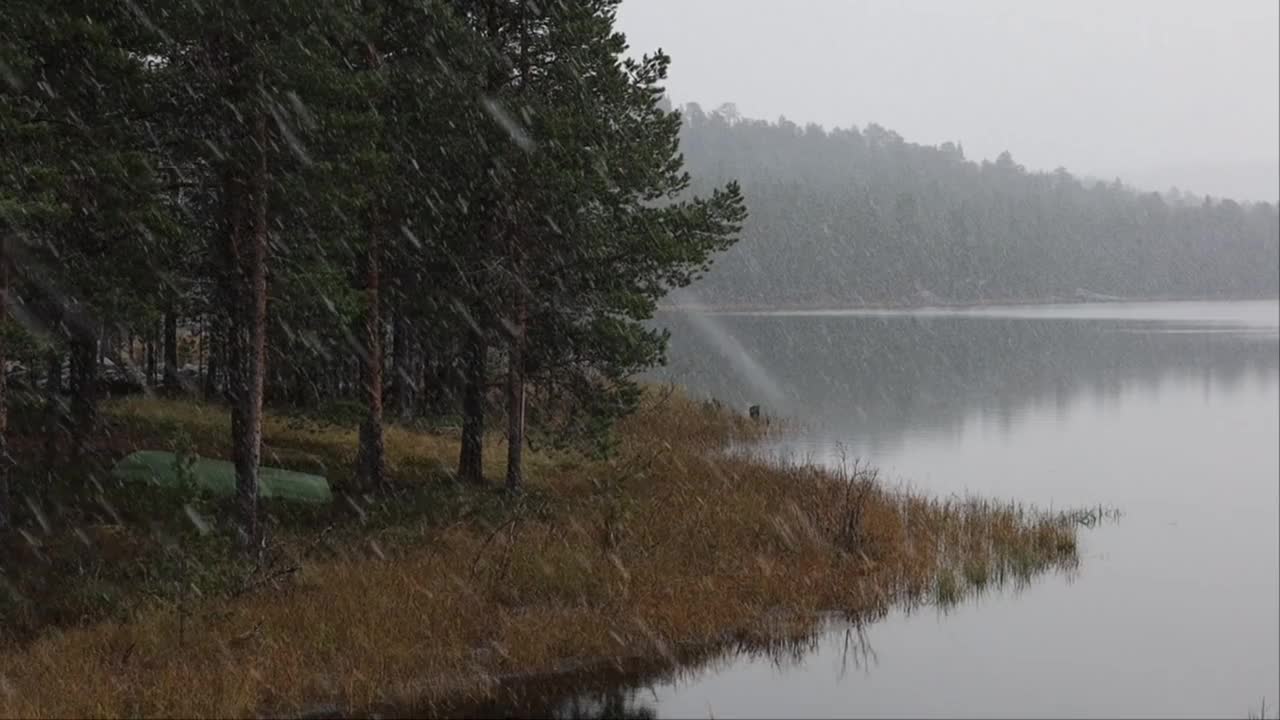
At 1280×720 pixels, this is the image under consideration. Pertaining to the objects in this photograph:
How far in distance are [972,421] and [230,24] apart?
112 ft

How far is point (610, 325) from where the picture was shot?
18.0 metres

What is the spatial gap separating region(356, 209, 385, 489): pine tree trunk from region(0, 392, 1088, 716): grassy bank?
0.61m

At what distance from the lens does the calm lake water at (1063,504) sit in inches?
484

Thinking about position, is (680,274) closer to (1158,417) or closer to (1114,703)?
(1114,703)

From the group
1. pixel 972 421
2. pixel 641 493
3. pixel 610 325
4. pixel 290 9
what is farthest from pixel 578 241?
pixel 972 421

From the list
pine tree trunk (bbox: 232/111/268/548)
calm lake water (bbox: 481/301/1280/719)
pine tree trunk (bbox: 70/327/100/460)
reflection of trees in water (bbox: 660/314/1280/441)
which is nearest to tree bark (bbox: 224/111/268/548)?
pine tree trunk (bbox: 232/111/268/548)

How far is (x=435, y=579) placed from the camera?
538 inches

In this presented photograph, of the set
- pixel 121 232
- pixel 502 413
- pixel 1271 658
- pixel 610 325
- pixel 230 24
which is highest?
pixel 230 24

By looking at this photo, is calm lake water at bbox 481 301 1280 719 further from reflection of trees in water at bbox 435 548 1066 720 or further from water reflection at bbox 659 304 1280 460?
water reflection at bbox 659 304 1280 460

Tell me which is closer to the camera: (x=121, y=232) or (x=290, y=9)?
(x=290, y=9)

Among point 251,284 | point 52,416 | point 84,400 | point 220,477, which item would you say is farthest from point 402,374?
point 251,284

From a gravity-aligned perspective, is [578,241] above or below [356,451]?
above

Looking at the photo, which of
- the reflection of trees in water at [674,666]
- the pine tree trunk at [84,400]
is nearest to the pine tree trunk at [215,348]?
the pine tree trunk at [84,400]

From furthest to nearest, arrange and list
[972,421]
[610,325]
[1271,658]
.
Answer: [972,421], [610,325], [1271,658]
